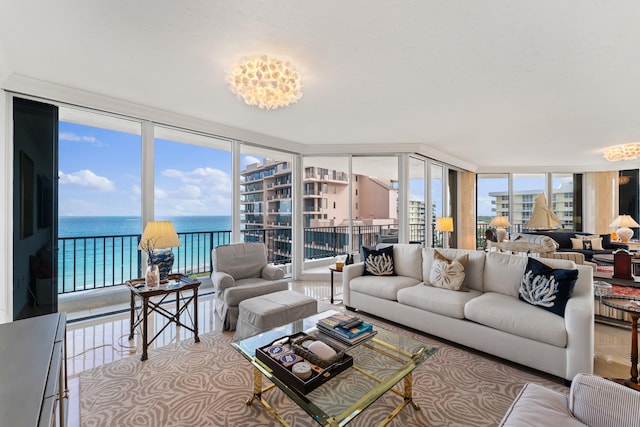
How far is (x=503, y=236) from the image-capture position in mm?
6344

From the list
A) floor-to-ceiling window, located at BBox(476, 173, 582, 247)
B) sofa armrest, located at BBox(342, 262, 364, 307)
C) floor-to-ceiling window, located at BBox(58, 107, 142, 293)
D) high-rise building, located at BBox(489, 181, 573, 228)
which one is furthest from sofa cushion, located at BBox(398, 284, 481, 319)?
high-rise building, located at BBox(489, 181, 573, 228)

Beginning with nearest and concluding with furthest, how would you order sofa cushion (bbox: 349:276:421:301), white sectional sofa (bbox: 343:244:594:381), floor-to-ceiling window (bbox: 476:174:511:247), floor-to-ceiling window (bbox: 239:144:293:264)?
1. white sectional sofa (bbox: 343:244:594:381)
2. sofa cushion (bbox: 349:276:421:301)
3. floor-to-ceiling window (bbox: 239:144:293:264)
4. floor-to-ceiling window (bbox: 476:174:511:247)

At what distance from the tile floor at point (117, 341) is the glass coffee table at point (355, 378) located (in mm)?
1151

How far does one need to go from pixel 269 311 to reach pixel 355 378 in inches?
45.2

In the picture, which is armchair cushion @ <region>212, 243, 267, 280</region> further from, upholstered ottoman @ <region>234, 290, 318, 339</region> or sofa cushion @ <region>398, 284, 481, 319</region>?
sofa cushion @ <region>398, 284, 481, 319</region>

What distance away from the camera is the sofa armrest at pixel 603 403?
3.56ft

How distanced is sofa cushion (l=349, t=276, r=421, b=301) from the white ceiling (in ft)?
6.80

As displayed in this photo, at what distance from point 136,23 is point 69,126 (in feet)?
7.42

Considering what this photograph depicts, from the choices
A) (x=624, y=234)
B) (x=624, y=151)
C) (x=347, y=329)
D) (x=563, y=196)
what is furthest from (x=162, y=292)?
(x=563, y=196)

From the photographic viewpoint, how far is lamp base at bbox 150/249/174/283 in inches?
112

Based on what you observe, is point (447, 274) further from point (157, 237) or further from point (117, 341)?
point (117, 341)

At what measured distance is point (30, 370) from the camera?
98 centimetres

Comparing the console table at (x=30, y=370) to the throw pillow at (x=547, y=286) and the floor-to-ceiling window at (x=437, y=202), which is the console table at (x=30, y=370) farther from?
the floor-to-ceiling window at (x=437, y=202)

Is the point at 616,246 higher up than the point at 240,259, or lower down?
lower down
